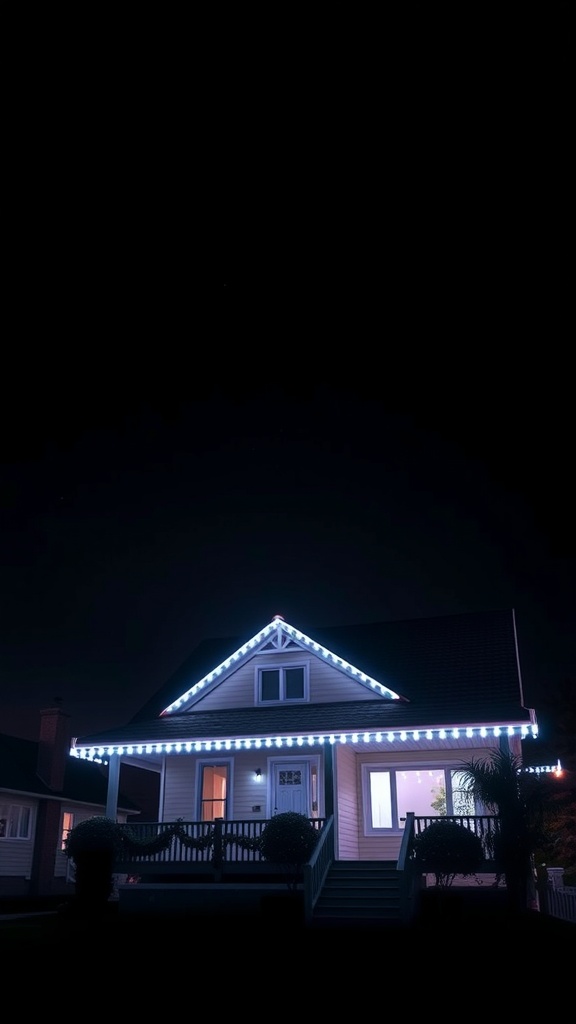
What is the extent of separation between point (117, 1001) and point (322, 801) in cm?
1446

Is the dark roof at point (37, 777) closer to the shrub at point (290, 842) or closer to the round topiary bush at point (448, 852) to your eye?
the shrub at point (290, 842)

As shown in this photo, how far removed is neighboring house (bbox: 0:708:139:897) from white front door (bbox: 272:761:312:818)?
11.6 metres

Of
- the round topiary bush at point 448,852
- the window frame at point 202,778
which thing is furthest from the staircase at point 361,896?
the window frame at point 202,778

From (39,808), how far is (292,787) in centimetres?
1648

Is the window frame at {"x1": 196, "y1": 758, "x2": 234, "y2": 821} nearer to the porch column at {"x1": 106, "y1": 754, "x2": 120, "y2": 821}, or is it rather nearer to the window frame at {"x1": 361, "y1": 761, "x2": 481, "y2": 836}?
the porch column at {"x1": 106, "y1": 754, "x2": 120, "y2": 821}

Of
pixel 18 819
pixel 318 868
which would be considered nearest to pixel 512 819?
pixel 318 868

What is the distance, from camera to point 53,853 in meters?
36.3

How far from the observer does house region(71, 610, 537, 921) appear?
22359 millimetres

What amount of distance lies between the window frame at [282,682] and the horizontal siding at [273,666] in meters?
0.04

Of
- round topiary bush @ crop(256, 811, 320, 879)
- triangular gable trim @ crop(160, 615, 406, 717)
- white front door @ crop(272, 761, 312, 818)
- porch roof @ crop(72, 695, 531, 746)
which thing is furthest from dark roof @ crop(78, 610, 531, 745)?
round topiary bush @ crop(256, 811, 320, 879)

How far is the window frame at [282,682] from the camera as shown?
25922mm

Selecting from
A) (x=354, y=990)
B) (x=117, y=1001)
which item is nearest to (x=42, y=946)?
(x=117, y=1001)

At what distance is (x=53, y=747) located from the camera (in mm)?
37875

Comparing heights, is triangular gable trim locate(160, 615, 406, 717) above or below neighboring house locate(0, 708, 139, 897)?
above
